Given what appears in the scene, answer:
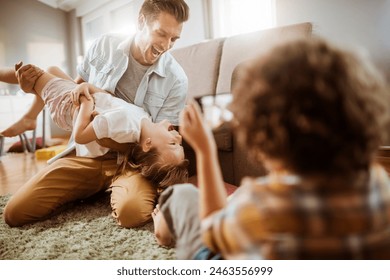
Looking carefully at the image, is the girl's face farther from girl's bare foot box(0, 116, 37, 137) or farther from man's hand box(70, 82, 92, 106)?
girl's bare foot box(0, 116, 37, 137)

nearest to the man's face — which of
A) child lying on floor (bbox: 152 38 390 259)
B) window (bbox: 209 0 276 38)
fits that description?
window (bbox: 209 0 276 38)

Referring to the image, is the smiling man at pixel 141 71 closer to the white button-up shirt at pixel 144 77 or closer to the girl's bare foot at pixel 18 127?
the white button-up shirt at pixel 144 77

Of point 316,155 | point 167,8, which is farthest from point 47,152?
point 316,155

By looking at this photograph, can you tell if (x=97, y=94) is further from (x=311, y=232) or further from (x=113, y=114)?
(x=311, y=232)

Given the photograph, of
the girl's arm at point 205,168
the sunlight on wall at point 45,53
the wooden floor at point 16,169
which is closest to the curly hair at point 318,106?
the girl's arm at point 205,168

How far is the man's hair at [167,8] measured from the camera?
84 centimetres

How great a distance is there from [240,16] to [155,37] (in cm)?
26

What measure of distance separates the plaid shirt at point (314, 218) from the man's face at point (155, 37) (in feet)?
1.94

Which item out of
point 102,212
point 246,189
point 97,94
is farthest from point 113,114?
point 246,189

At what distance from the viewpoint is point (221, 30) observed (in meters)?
0.95

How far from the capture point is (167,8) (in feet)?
2.78

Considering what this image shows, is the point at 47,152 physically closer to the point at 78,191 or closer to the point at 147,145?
the point at 78,191

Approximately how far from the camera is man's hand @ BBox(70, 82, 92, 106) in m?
0.89
